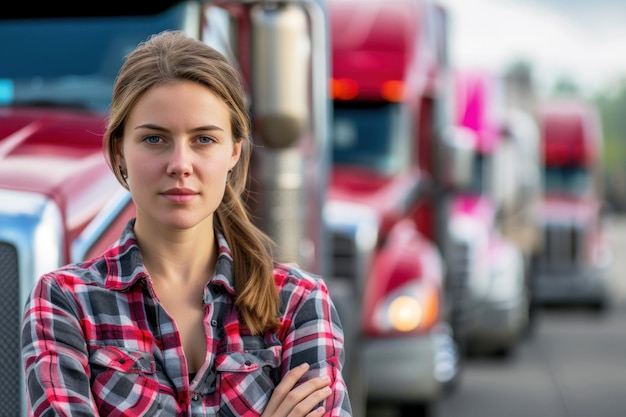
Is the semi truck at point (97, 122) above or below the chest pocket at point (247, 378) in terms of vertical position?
above

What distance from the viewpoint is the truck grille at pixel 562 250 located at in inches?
711

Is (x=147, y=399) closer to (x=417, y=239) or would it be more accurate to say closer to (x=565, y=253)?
(x=417, y=239)

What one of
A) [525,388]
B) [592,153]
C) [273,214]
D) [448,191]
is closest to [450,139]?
[448,191]

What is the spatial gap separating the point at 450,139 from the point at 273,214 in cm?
431

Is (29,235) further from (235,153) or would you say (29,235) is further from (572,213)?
(572,213)

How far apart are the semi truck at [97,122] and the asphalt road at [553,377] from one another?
342cm

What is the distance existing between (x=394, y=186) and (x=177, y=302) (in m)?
6.67

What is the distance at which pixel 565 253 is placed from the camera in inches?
711

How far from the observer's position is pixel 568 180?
1912 cm

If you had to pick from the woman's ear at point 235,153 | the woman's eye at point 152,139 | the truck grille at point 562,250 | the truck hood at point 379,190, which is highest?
the truck grille at point 562,250

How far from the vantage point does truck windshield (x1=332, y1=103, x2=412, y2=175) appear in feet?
31.6

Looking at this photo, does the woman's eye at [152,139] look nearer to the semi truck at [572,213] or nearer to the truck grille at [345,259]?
the truck grille at [345,259]

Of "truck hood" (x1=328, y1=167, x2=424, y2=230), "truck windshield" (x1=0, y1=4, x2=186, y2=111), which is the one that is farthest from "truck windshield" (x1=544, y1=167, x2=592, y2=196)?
"truck windshield" (x1=0, y1=4, x2=186, y2=111)

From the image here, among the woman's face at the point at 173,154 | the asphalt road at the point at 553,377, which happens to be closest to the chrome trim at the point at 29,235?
the woman's face at the point at 173,154
